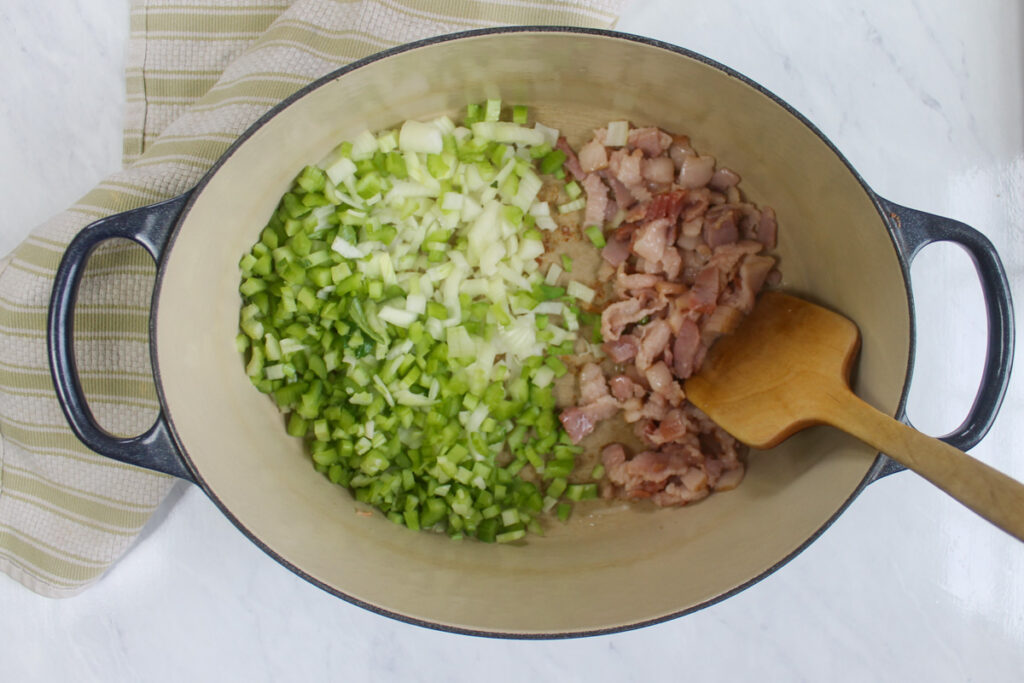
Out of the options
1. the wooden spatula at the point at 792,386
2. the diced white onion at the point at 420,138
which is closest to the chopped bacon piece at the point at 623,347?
the wooden spatula at the point at 792,386

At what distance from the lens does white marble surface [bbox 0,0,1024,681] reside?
4.50 ft

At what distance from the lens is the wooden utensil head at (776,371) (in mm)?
1113

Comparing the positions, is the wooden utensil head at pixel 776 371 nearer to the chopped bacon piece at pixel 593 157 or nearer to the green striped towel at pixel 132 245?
the chopped bacon piece at pixel 593 157

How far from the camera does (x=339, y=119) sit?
121cm

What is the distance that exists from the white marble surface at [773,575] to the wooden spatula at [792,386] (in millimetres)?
370

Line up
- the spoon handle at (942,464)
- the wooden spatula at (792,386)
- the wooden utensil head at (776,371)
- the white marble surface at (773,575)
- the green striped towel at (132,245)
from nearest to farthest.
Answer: the spoon handle at (942,464) < the wooden spatula at (792,386) < the wooden utensil head at (776,371) < the green striped towel at (132,245) < the white marble surface at (773,575)

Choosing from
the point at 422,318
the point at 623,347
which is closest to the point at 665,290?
the point at 623,347

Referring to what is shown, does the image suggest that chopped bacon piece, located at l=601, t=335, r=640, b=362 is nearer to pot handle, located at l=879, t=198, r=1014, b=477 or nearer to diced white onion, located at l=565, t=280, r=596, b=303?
diced white onion, located at l=565, t=280, r=596, b=303

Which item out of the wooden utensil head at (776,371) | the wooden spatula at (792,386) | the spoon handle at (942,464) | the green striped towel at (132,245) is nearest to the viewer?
the spoon handle at (942,464)

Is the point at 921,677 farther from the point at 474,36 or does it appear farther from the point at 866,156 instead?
the point at 474,36

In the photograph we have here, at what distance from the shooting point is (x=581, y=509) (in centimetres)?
136

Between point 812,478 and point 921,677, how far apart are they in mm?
557

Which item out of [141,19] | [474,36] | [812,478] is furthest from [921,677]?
[141,19]

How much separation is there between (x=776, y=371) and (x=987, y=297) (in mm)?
310
